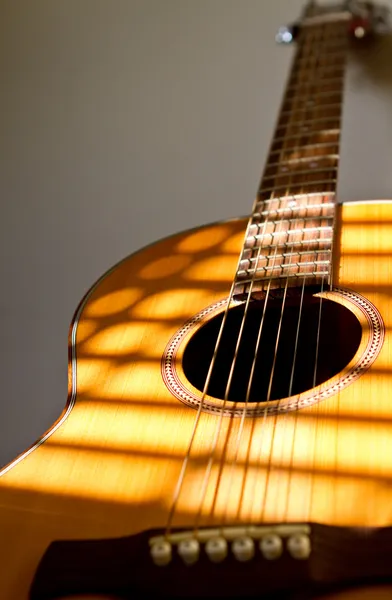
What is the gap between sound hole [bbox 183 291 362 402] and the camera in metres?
0.94

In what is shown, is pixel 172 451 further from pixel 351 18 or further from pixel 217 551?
pixel 351 18

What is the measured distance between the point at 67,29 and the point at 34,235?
0.74 metres

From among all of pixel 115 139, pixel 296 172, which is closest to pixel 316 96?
pixel 296 172

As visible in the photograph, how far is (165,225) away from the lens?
1.47 meters

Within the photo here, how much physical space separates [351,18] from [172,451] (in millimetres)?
1226

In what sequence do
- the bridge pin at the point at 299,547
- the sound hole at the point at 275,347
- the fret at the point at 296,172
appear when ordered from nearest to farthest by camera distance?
the bridge pin at the point at 299,547
the sound hole at the point at 275,347
the fret at the point at 296,172

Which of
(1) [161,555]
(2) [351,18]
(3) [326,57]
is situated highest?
(2) [351,18]

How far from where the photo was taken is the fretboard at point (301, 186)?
3.28 feet

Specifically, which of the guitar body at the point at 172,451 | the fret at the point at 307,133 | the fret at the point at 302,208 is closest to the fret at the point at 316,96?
the fret at the point at 307,133

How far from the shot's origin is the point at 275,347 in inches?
36.2

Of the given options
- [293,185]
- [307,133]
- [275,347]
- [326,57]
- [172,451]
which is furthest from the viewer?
[326,57]

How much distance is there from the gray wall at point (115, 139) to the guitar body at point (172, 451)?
36cm

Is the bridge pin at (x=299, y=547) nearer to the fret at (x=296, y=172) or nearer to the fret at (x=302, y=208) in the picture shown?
the fret at (x=302, y=208)

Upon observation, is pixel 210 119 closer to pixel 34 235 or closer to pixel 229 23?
pixel 229 23
